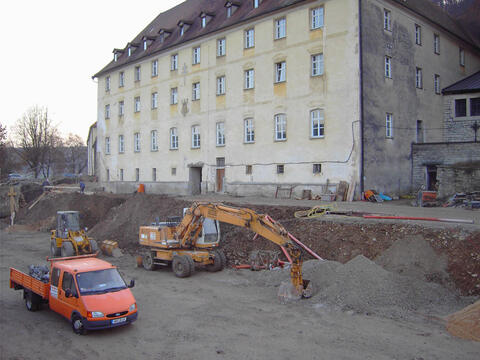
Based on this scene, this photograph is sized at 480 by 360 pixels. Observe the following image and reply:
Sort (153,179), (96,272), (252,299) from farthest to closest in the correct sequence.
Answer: (153,179) < (252,299) < (96,272)

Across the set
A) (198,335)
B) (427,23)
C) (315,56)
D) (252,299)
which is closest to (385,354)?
(198,335)

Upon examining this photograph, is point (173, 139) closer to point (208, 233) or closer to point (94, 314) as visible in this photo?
point (208, 233)

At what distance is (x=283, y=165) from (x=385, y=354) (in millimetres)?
20613

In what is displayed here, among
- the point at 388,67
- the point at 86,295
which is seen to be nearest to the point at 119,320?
the point at 86,295

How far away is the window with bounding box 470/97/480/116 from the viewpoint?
31953mm

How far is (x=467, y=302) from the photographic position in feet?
39.5

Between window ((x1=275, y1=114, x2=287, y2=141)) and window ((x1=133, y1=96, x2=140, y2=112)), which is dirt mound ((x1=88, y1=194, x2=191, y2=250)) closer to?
window ((x1=275, y1=114, x2=287, y2=141))

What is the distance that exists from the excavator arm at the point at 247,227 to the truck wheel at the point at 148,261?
163 cm

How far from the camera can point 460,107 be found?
108 feet

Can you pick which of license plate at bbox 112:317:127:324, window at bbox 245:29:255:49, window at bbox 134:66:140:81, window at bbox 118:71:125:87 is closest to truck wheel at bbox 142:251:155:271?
license plate at bbox 112:317:127:324

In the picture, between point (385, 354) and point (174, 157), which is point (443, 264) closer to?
point (385, 354)

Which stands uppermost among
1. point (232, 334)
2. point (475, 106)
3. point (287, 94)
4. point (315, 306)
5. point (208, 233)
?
point (287, 94)

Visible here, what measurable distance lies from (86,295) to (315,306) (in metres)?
6.12

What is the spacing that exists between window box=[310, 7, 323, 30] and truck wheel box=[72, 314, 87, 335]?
2273 centimetres
